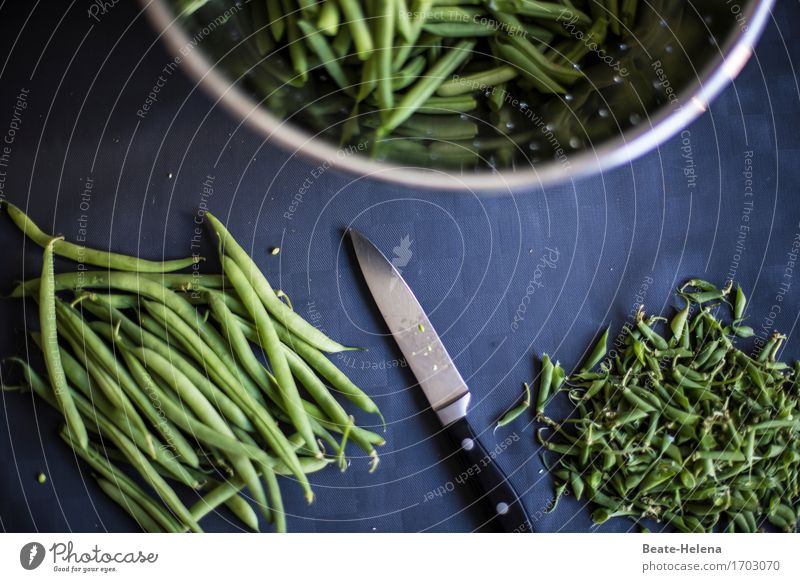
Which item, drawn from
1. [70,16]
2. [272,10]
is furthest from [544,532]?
[70,16]

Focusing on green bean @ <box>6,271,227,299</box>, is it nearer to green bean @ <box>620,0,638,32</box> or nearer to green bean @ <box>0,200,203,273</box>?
green bean @ <box>0,200,203,273</box>

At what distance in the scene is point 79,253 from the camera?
646 mm

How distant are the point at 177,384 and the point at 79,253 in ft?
0.57

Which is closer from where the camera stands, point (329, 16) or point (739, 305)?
point (329, 16)

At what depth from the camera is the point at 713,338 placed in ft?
2.31

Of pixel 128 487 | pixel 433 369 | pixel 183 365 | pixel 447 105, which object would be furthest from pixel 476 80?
pixel 128 487

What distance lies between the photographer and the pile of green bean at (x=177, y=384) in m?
0.63

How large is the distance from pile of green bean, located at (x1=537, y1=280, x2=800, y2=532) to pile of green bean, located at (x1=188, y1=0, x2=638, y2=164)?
11.3 inches

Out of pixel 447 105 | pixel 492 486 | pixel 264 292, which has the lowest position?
pixel 492 486

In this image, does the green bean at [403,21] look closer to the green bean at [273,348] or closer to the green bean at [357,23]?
the green bean at [357,23]

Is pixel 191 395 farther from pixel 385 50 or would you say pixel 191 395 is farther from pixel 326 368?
pixel 385 50

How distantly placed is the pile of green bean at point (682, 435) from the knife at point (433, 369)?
7cm

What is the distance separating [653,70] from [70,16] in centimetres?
64
